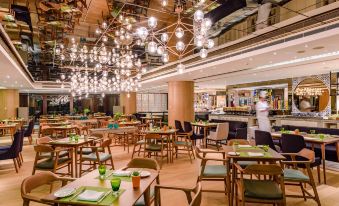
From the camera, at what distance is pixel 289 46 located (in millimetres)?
5414

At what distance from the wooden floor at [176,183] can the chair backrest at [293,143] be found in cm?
73

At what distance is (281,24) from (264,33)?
0.53 m

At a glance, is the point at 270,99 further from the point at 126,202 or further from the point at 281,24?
the point at 126,202

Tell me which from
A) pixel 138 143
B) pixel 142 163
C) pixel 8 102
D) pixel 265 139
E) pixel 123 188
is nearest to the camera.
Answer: pixel 123 188

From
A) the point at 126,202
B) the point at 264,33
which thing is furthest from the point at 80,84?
the point at 126,202

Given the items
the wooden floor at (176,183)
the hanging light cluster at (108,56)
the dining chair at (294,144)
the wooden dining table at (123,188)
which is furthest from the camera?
the hanging light cluster at (108,56)

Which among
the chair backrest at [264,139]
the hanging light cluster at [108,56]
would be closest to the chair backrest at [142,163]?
the chair backrest at [264,139]

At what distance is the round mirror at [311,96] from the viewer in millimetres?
10836

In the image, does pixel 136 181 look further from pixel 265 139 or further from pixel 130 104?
pixel 130 104

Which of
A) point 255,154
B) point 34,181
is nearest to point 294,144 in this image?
point 255,154

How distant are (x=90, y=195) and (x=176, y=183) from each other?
114 inches

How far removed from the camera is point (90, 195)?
6.55ft

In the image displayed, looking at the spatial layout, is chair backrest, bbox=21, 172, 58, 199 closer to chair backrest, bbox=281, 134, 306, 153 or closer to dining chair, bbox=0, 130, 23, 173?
dining chair, bbox=0, 130, 23, 173

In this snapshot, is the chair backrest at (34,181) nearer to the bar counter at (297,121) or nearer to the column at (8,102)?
the bar counter at (297,121)
